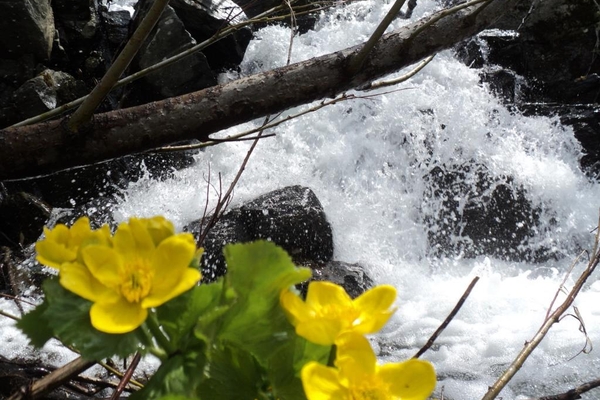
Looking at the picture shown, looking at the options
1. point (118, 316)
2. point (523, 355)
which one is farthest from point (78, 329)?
point (523, 355)

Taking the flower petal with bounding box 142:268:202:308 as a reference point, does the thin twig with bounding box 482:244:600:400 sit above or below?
below

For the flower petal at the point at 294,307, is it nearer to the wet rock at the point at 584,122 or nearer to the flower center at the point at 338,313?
the flower center at the point at 338,313

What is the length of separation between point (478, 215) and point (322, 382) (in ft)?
→ 17.4

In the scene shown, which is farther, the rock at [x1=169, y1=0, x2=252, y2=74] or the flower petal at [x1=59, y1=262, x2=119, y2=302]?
the rock at [x1=169, y1=0, x2=252, y2=74]

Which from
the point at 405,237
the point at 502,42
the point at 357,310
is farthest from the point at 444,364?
the point at 502,42

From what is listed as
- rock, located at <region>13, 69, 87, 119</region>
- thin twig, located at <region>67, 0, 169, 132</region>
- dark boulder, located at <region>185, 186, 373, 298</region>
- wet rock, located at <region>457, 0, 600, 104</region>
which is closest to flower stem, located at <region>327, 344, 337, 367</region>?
thin twig, located at <region>67, 0, 169, 132</region>

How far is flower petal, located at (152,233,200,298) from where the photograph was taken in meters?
0.29

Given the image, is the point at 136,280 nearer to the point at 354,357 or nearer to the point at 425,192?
the point at 354,357

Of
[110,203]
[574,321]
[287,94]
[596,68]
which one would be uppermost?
[287,94]

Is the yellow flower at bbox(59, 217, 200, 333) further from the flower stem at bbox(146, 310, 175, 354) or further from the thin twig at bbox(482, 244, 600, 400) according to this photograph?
the thin twig at bbox(482, 244, 600, 400)

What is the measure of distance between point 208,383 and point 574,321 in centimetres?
413

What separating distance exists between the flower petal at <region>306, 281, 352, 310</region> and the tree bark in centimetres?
102

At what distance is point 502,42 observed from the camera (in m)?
7.42

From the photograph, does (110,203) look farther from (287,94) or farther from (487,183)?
(287,94)
